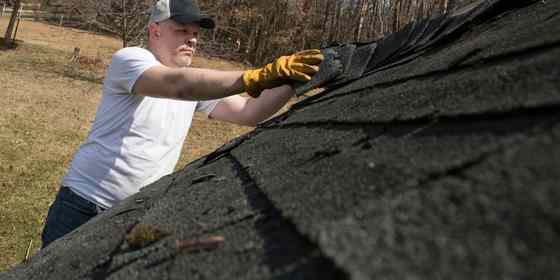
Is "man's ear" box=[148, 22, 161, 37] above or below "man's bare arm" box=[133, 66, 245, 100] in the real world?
above

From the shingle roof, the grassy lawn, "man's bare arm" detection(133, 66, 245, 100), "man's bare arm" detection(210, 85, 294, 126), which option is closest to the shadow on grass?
the grassy lawn

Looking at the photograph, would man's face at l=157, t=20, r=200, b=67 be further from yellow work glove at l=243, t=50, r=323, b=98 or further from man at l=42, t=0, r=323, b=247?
yellow work glove at l=243, t=50, r=323, b=98

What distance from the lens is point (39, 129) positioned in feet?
42.4

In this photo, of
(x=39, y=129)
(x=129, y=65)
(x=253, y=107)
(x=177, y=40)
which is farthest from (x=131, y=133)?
(x=39, y=129)

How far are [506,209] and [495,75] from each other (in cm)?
60

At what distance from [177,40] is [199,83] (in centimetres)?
80

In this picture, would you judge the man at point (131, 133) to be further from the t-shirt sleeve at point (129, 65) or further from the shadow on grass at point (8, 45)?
the shadow on grass at point (8, 45)

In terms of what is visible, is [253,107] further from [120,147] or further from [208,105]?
[120,147]

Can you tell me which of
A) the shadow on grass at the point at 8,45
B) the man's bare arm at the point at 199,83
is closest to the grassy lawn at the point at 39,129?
the shadow on grass at the point at 8,45

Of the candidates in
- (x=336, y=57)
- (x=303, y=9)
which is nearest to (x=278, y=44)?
(x=303, y=9)

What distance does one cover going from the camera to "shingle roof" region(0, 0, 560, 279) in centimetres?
60

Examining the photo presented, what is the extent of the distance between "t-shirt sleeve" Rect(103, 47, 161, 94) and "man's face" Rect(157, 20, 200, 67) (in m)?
0.34

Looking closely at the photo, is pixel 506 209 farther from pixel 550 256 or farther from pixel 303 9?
pixel 303 9

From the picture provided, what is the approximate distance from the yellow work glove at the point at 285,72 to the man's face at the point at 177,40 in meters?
0.84
